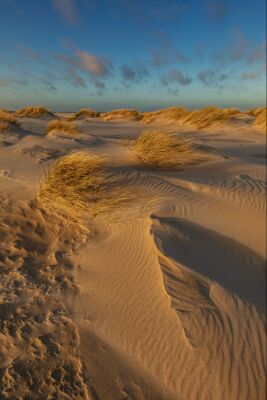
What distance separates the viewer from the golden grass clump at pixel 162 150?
17.3 feet

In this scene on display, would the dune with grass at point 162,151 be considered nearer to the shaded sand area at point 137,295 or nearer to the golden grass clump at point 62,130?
the shaded sand area at point 137,295

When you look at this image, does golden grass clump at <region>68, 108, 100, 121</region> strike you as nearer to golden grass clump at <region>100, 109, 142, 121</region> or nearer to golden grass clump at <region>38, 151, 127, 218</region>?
golden grass clump at <region>100, 109, 142, 121</region>

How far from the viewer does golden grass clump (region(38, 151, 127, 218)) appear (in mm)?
3615

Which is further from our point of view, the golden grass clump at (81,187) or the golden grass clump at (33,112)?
the golden grass clump at (33,112)

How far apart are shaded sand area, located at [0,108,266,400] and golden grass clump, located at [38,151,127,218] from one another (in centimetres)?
12

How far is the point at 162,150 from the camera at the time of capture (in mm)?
5406

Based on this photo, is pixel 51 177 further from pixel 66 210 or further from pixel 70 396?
pixel 70 396

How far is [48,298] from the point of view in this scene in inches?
97.8

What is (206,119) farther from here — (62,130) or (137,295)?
(137,295)

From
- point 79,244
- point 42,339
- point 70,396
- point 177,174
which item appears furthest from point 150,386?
point 177,174

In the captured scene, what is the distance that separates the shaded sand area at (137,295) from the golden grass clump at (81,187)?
124mm

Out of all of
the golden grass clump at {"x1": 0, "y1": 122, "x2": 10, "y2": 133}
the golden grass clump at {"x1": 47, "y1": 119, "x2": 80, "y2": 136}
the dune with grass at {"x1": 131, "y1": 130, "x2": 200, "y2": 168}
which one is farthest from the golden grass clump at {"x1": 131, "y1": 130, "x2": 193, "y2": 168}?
the golden grass clump at {"x1": 0, "y1": 122, "x2": 10, "y2": 133}

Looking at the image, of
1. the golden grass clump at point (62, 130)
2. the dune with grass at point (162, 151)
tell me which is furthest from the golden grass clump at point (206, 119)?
the dune with grass at point (162, 151)

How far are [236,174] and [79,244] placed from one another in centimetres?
294
